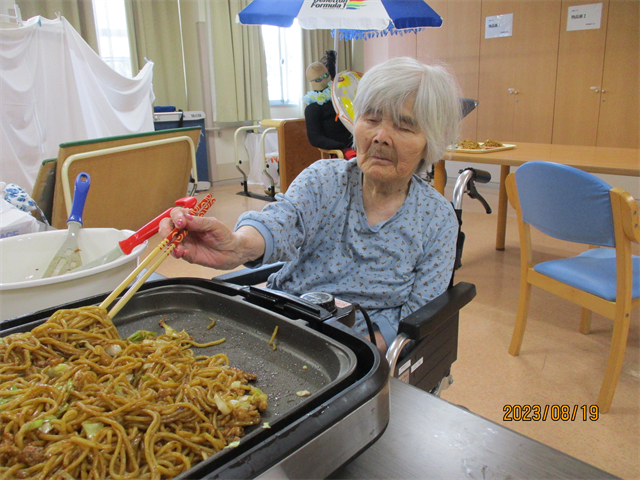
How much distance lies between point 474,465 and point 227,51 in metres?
6.30

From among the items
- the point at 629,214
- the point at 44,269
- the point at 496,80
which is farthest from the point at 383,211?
the point at 496,80

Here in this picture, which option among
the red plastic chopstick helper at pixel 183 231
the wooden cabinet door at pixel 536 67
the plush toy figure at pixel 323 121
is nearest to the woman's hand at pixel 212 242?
the red plastic chopstick helper at pixel 183 231

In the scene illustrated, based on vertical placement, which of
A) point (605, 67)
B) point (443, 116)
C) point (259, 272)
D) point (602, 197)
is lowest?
point (259, 272)

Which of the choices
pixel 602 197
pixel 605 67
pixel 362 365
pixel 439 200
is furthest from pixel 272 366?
pixel 605 67

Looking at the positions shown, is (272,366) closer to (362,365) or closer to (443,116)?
(362,365)

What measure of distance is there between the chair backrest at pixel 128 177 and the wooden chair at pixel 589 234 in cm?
193

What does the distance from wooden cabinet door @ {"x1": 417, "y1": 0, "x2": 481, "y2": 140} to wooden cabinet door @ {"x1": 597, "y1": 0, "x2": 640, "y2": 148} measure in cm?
145

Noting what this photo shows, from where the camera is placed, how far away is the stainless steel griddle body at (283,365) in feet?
1.28

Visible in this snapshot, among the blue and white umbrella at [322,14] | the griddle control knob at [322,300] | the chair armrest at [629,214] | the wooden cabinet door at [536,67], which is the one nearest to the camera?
the griddle control knob at [322,300]

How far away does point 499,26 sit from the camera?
212 inches

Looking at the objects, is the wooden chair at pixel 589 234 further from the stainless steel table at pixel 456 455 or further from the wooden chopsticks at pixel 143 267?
the wooden chopsticks at pixel 143 267

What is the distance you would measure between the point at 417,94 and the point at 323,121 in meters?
3.31

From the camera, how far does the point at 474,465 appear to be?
0.49 m

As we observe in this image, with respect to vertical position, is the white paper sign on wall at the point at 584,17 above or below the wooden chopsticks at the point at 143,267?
above
